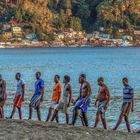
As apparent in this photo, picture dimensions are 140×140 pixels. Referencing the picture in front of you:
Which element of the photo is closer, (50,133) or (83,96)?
(50,133)

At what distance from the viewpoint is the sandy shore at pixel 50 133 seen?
17141 mm

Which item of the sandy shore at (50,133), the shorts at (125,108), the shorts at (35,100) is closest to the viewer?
the sandy shore at (50,133)

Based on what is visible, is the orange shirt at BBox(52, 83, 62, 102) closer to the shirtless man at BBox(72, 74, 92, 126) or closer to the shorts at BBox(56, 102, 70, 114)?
the shorts at BBox(56, 102, 70, 114)

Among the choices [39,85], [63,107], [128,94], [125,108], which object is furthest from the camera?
[39,85]

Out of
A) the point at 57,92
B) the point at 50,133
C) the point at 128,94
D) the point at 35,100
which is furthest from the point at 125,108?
the point at 35,100

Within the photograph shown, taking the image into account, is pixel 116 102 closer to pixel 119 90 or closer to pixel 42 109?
pixel 42 109

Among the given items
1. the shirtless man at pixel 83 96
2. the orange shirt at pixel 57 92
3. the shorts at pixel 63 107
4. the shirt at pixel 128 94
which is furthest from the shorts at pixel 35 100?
the shirt at pixel 128 94

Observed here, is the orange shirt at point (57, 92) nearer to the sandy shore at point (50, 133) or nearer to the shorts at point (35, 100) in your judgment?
the shorts at point (35, 100)

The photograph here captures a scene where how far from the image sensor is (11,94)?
44625 millimetres

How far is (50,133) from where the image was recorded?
18.0m

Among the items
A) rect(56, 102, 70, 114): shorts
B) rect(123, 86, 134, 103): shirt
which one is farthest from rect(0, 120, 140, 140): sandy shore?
rect(123, 86, 134, 103): shirt

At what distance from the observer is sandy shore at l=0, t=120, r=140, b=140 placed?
675 inches

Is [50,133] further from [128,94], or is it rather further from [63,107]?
[128,94]

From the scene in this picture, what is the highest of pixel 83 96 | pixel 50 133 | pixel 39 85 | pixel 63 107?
pixel 39 85
